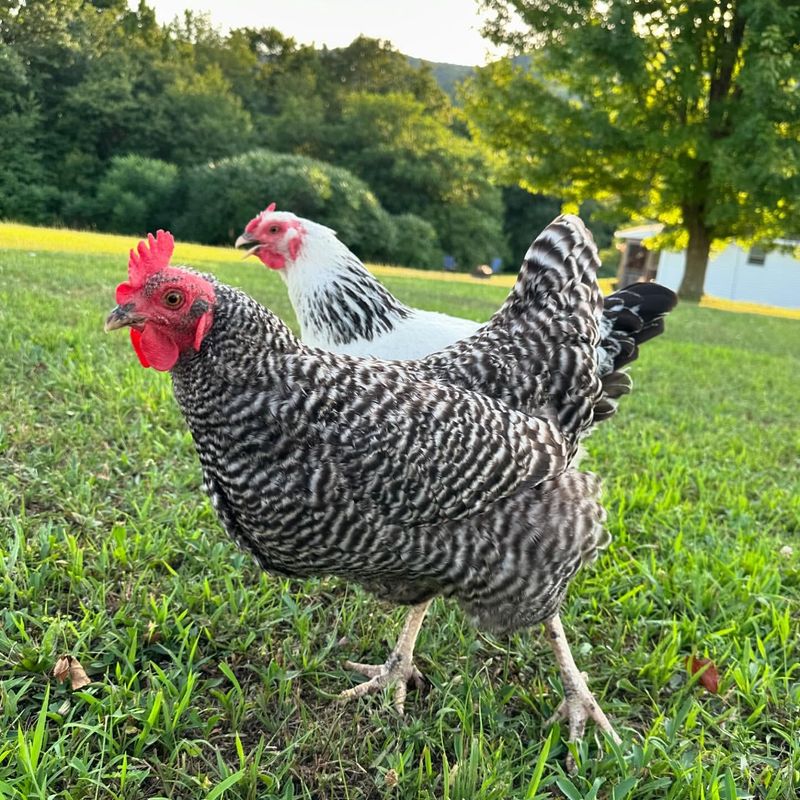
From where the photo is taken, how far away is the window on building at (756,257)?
27.8 m

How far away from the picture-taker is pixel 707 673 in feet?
6.69

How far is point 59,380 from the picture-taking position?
371 centimetres

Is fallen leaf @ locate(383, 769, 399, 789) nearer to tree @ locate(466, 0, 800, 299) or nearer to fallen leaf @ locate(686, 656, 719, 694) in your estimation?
fallen leaf @ locate(686, 656, 719, 694)

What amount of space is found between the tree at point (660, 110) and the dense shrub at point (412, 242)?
9507mm

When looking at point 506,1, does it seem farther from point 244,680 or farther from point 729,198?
point 244,680

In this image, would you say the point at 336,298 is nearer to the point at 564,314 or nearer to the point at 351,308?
the point at 351,308

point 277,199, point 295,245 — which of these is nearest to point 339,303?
point 295,245

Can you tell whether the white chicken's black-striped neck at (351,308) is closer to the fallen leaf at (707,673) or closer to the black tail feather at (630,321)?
the black tail feather at (630,321)

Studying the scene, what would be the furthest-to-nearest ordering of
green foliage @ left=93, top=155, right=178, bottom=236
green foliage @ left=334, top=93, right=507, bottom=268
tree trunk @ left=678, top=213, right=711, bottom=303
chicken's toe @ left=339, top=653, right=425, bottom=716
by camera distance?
green foliage @ left=334, top=93, right=507, bottom=268 < tree trunk @ left=678, top=213, right=711, bottom=303 < green foliage @ left=93, top=155, right=178, bottom=236 < chicken's toe @ left=339, top=653, right=425, bottom=716

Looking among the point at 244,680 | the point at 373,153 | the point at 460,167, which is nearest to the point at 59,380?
the point at 244,680

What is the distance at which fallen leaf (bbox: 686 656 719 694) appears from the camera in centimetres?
202

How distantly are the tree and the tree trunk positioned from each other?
36 mm

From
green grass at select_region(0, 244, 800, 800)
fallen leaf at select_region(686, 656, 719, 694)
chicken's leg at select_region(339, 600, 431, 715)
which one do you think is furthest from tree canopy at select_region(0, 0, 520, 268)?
fallen leaf at select_region(686, 656, 719, 694)

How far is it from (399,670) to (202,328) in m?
1.25
